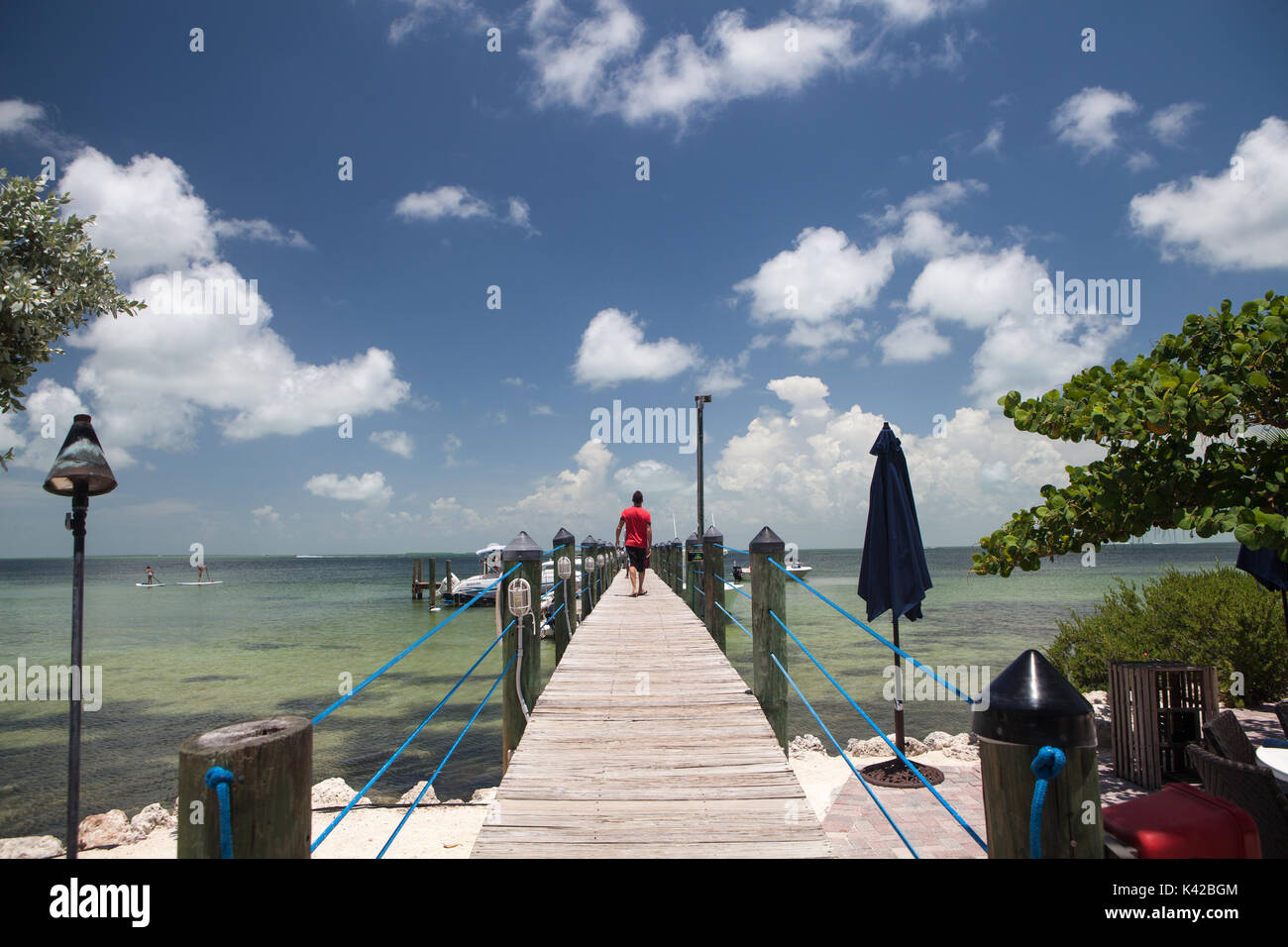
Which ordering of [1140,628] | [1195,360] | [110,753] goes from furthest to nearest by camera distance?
[110,753]
[1140,628]
[1195,360]

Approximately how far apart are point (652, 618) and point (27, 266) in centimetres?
910

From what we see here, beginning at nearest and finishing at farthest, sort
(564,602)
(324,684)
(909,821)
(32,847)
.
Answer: (909,821)
(564,602)
(32,847)
(324,684)

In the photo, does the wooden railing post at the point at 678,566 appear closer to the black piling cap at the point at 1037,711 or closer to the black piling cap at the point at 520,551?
the black piling cap at the point at 520,551

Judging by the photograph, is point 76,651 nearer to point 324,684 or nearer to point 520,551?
point 520,551

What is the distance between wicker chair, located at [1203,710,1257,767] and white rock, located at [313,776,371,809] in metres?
9.71

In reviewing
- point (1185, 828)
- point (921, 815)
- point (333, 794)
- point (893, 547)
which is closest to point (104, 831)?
point (333, 794)

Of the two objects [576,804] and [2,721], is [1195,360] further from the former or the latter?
[2,721]

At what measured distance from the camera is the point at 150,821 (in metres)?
9.03

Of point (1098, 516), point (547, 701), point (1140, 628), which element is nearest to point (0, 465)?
point (547, 701)

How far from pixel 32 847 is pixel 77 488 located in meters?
5.65

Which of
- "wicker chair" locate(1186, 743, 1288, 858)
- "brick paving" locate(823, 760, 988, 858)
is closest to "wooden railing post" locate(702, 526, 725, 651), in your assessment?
"brick paving" locate(823, 760, 988, 858)

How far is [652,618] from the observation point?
10586 mm

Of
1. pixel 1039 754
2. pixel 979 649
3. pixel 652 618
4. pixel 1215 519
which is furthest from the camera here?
pixel 979 649
